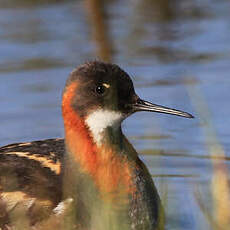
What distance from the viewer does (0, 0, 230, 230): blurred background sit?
1120 centimetres

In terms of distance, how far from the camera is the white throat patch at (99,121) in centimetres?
892

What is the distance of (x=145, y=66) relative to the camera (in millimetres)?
13758

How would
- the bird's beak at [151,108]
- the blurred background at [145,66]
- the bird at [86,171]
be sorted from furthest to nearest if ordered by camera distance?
the blurred background at [145,66]
the bird's beak at [151,108]
the bird at [86,171]

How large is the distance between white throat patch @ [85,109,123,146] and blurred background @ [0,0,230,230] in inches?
38.2

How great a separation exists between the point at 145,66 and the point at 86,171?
4972mm

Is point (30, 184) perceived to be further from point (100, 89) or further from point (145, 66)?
point (145, 66)

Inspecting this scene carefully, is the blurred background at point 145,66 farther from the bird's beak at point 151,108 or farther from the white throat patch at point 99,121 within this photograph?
the white throat patch at point 99,121

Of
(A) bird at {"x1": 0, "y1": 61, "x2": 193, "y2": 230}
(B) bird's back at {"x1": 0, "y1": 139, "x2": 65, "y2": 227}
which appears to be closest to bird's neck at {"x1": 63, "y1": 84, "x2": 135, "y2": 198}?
(A) bird at {"x1": 0, "y1": 61, "x2": 193, "y2": 230}

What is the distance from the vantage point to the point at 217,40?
14.4m

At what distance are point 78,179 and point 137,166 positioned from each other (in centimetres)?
54

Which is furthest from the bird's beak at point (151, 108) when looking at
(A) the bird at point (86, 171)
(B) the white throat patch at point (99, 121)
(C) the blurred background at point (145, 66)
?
(C) the blurred background at point (145, 66)

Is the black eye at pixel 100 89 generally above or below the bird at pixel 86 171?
above

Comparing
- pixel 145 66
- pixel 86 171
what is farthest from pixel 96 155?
pixel 145 66

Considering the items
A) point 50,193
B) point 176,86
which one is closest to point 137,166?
point 50,193
